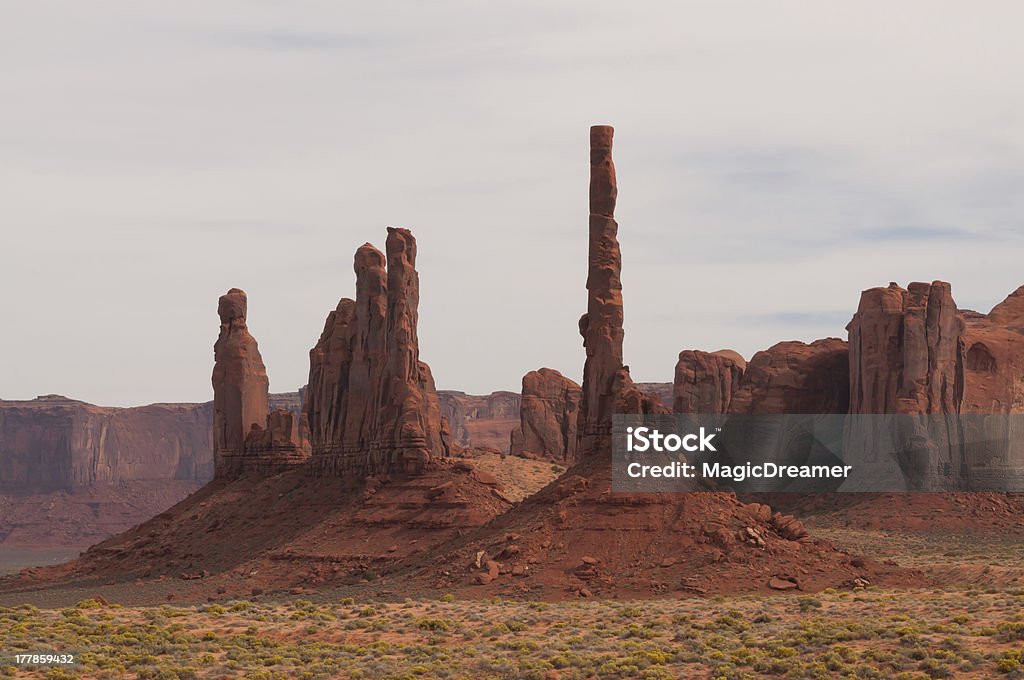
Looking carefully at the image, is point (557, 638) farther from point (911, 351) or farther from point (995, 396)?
point (995, 396)

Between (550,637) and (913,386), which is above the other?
(913,386)

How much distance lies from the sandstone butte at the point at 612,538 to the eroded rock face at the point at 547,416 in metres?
56.6

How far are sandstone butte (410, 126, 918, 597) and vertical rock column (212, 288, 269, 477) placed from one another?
4180 centimetres

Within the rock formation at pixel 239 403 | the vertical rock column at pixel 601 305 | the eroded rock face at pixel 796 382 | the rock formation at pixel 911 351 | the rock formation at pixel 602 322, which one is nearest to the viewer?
the rock formation at pixel 602 322

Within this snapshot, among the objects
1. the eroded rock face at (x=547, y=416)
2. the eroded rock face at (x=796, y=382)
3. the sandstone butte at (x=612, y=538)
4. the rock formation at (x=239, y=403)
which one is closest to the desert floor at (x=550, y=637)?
the sandstone butte at (x=612, y=538)

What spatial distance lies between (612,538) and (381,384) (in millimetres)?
31991

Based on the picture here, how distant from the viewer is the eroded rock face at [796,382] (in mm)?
125750

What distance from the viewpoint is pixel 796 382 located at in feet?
415

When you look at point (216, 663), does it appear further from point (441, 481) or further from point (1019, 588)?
point (441, 481)

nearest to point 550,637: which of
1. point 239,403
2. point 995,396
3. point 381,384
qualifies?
point 381,384

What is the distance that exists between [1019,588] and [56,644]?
3612 centimetres

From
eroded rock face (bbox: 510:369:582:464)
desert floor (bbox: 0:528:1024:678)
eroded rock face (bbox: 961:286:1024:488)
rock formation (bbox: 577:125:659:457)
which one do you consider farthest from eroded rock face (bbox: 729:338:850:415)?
desert floor (bbox: 0:528:1024:678)

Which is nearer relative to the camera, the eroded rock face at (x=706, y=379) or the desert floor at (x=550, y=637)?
the desert floor at (x=550, y=637)

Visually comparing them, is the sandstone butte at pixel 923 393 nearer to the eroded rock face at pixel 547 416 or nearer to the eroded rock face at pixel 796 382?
the eroded rock face at pixel 796 382
